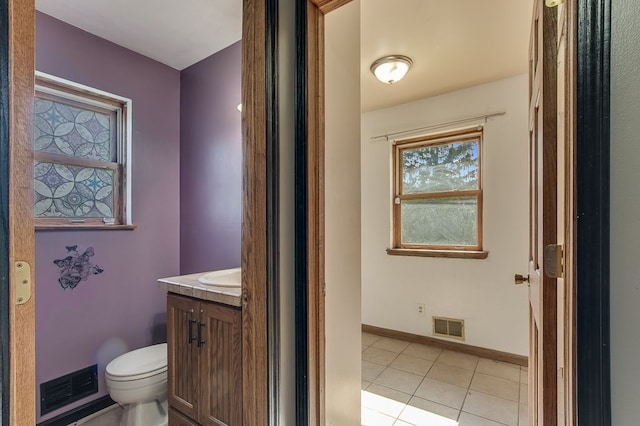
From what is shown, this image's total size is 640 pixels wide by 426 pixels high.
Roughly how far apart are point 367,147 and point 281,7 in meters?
2.37

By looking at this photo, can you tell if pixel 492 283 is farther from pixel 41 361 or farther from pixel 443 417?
pixel 41 361

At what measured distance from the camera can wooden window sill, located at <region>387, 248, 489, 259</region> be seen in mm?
2758

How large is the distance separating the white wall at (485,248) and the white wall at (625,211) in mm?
2230

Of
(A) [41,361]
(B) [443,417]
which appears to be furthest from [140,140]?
(B) [443,417]

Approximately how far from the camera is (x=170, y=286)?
1.58 meters

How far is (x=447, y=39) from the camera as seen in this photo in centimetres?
205

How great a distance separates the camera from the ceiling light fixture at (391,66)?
2252mm

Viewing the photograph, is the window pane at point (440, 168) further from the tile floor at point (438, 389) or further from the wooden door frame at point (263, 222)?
the wooden door frame at point (263, 222)

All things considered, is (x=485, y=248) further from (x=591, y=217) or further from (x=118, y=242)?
(x=118, y=242)

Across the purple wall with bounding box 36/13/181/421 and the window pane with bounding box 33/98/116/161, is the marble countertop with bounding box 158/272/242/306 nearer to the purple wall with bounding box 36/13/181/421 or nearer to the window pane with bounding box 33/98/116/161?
the purple wall with bounding box 36/13/181/421

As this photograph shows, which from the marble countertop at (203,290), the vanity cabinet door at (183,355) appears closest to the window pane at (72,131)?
the marble countertop at (203,290)

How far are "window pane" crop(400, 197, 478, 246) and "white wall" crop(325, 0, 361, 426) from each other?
1.70 meters

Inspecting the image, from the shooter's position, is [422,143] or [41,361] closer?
[41,361]

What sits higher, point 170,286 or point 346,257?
point 346,257
